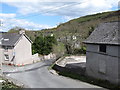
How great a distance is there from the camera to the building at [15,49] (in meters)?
41.0

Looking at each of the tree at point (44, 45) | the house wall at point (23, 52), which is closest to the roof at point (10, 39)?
the house wall at point (23, 52)

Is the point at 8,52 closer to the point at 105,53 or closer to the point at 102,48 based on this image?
the point at 102,48

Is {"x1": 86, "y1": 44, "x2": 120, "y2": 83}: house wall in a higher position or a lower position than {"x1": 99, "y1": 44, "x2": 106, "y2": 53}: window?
lower

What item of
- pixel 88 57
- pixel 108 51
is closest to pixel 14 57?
pixel 88 57

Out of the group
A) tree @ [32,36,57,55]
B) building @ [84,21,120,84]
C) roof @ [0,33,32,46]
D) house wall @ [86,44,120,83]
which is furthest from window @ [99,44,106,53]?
tree @ [32,36,57,55]

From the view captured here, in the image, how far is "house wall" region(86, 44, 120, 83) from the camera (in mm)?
18906

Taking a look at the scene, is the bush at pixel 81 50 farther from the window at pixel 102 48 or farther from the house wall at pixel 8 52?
the window at pixel 102 48

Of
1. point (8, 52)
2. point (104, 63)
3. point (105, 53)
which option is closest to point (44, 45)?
point (8, 52)

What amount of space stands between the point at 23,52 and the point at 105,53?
2783 cm

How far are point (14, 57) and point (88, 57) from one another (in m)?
23.0

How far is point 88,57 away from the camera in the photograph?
24.0 metres

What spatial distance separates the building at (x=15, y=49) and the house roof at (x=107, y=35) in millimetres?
23331

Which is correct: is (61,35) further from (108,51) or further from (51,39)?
(108,51)

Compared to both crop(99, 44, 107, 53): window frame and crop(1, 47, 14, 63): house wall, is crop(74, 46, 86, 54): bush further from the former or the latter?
crop(99, 44, 107, 53): window frame
